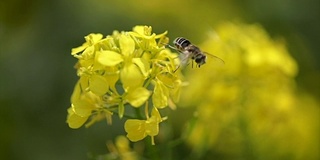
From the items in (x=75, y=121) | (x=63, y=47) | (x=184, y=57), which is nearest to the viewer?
(x=75, y=121)

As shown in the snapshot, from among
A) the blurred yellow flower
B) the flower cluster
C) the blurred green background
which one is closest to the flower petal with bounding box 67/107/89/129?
the flower cluster

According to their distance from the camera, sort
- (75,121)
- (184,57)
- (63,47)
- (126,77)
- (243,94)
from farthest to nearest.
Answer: (63,47), (243,94), (184,57), (75,121), (126,77)

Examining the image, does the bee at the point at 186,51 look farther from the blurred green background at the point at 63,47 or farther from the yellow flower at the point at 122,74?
the blurred green background at the point at 63,47

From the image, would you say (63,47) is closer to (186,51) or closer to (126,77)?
(186,51)

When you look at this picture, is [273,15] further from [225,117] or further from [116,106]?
[116,106]

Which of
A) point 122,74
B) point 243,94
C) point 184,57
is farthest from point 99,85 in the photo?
point 243,94

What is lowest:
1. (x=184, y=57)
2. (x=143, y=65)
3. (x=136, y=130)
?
(x=136, y=130)

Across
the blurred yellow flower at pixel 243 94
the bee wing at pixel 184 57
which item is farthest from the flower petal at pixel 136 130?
the blurred yellow flower at pixel 243 94
